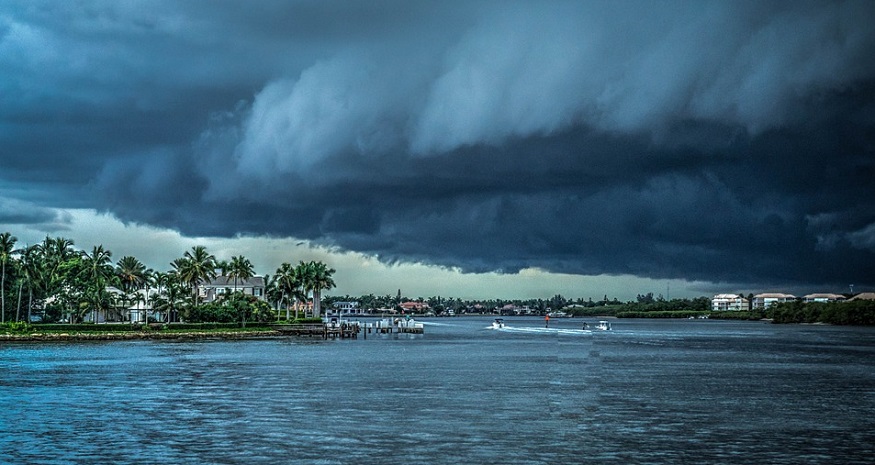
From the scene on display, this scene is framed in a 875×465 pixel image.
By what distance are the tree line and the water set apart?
58.8 meters

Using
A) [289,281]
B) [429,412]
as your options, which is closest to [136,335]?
[289,281]

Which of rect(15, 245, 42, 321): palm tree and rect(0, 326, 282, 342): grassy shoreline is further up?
rect(15, 245, 42, 321): palm tree

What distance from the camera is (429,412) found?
149ft

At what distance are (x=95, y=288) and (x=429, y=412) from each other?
112 m

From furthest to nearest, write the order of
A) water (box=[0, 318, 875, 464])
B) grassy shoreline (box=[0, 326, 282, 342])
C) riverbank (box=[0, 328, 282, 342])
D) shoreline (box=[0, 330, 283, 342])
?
grassy shoreline (box=[0, 326, 282, 342])
riverbank (box=[0, 328, 282, 342])
shoreline (box=[0, 330, 283, 342])
water (box=[0, 318, 875, 464])

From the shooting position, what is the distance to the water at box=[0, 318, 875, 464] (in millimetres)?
33719

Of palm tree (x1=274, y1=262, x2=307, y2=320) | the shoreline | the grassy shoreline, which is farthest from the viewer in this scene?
palm tree (x1=274, y1=262, x2=307, y2=320)

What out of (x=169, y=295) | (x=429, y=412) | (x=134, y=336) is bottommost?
(x=134, y=336)

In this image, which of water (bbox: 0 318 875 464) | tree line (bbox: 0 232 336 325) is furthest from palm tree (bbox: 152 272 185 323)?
water (bbox: 0 318 875 464)

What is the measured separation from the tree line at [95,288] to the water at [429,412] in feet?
193

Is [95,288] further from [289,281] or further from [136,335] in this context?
[289,281]

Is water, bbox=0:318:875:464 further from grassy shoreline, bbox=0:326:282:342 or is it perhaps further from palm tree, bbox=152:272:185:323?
palm tree, bbox=152:272:185:323

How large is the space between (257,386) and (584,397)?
2258 centimetres

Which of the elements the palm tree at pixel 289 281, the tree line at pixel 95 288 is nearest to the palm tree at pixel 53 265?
the tree line at pixel 95 288
